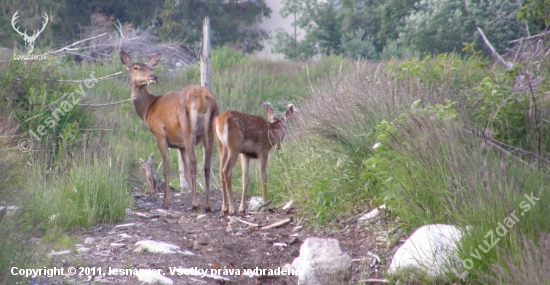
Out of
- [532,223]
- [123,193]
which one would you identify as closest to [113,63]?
[123,193]

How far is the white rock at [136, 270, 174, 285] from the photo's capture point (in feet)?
17.8

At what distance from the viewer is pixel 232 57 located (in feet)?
89.4

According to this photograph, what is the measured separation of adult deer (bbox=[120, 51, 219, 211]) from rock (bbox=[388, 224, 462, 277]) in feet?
12.1

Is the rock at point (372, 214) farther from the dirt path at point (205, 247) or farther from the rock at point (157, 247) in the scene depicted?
the rock at point (157, 247)

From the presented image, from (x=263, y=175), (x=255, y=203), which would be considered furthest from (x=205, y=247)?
(x=255, y=203)

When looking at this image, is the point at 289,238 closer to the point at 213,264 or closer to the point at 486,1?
the point at 213,264

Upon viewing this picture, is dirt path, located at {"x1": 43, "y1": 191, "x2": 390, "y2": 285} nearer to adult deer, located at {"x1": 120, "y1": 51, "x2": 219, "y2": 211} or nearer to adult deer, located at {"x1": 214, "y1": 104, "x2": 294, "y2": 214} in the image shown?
adult deer, located at {"x1": 214, "y1": 104, "x2": 294, "y2": 214}

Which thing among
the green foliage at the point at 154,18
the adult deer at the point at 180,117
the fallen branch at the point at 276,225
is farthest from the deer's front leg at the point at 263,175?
the green foliage at the point at 154,18

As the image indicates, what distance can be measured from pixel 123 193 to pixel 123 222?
391 mm

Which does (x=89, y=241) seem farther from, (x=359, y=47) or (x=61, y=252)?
(x=359, y=47)

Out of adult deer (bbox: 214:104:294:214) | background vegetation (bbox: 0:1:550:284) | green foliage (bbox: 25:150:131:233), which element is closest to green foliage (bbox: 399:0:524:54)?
background vegetation (bbox: 0:1:550:284)

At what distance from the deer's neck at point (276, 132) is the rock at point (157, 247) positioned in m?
2.97

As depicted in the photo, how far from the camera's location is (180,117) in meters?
9.27

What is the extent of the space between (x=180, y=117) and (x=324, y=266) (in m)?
4.02
